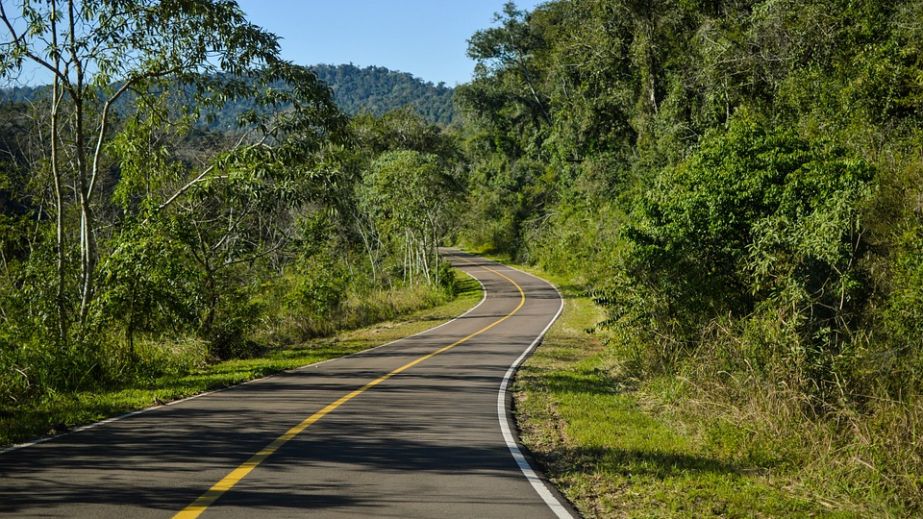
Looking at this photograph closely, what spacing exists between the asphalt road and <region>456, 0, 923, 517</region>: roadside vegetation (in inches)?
37.3

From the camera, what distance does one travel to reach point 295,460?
311 inches

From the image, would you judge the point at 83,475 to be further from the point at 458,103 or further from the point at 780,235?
the point at 458,103

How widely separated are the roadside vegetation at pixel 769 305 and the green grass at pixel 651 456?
4cm

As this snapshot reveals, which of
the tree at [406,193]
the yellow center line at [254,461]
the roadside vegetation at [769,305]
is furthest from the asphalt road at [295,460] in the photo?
the tree at [406,193]

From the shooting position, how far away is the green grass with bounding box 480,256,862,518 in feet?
23.1

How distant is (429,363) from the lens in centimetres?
1838

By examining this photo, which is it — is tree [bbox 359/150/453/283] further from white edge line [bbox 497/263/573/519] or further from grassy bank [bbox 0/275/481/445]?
white edge line [bbox 497/263/573/519]

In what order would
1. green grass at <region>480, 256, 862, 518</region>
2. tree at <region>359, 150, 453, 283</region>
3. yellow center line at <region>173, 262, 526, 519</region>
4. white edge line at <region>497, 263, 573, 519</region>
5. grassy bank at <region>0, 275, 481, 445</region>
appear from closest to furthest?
yellow center line at <region>173, 262, 526, 519</region> < white edge line at <region>497, 263, 573, 519</region> < green grass at <region>480, 256, 862, 518</region> < grassy bank at <region>0, 275, 481, 445</region> < tree at <region>359, 150, 453, 283</region>

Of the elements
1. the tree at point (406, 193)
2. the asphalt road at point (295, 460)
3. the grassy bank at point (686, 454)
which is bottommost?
the grassy bank at point (686, 454)

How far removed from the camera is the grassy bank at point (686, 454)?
712cm

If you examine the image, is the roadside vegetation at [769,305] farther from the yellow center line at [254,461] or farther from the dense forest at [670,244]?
the yellow center line at [254,461]

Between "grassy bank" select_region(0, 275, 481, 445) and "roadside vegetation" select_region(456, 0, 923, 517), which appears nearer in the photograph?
"roadside vegetation" select_region(456, 0, 923, 517)

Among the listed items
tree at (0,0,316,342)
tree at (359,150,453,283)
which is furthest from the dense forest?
tree at (359,150,453,283)

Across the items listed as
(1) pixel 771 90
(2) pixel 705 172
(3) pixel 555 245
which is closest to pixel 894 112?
(1) pixel 771 90
